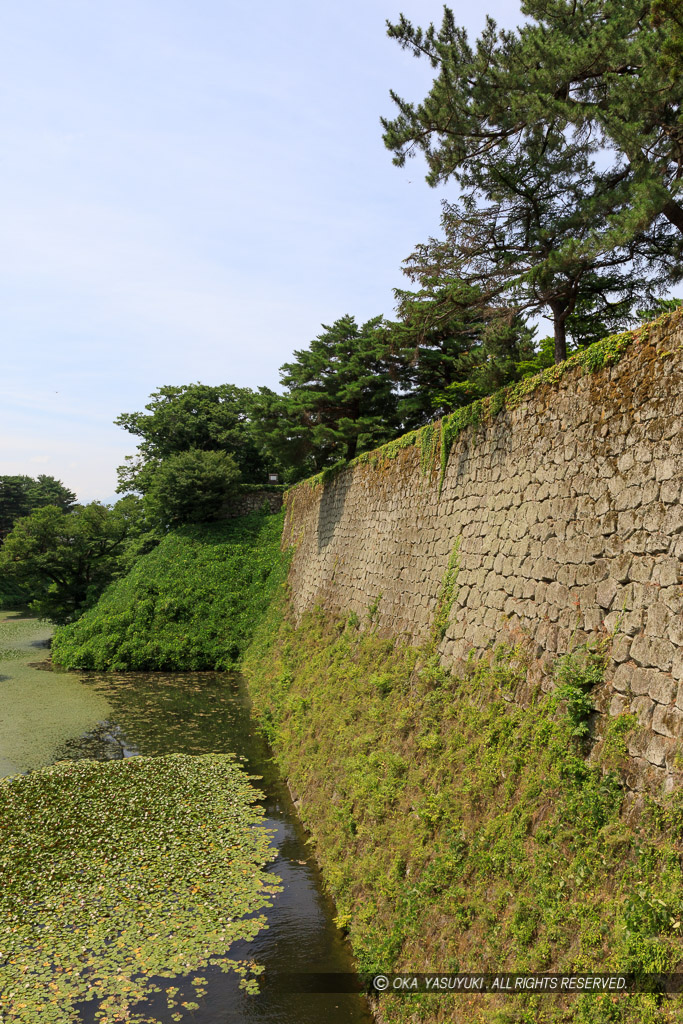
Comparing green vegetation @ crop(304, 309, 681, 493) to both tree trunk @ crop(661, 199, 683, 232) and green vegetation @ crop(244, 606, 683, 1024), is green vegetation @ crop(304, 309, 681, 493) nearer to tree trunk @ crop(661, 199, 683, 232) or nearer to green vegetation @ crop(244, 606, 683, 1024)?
green vegetation @ crop(244, 606, 683, 1024)

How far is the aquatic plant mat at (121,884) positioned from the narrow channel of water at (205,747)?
197mm

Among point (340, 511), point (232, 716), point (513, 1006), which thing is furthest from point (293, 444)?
point (513, 1006)

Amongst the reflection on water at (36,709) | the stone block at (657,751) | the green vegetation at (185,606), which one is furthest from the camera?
the green vegetation at (185,606)

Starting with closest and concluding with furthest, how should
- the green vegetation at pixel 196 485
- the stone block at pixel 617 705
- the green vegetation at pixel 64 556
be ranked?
the stone block at pixel 617 705, the green vegetation at pixel 64 556, the green vegetation at pixel 196 485

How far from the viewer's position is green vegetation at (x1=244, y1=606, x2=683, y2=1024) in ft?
10.8

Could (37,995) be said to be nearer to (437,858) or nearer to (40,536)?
(437,858)

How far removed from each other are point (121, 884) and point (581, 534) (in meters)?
6.16

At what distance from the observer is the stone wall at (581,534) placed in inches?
159

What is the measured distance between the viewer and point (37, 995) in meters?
4.94

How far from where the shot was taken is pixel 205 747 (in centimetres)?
1196

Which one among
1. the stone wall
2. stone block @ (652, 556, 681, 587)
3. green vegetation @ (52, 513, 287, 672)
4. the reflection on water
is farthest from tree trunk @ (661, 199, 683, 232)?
green vegetation @ (52, 513, 287, 672)

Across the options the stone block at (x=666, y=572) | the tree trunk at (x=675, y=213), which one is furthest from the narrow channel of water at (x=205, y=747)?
the tree trunk at (x=675, y=213)

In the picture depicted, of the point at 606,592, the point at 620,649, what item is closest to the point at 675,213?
the point at 606,592

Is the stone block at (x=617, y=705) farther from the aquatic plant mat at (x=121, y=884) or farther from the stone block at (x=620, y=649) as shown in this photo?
the aquatic plant mat at (x=121, y=884)
